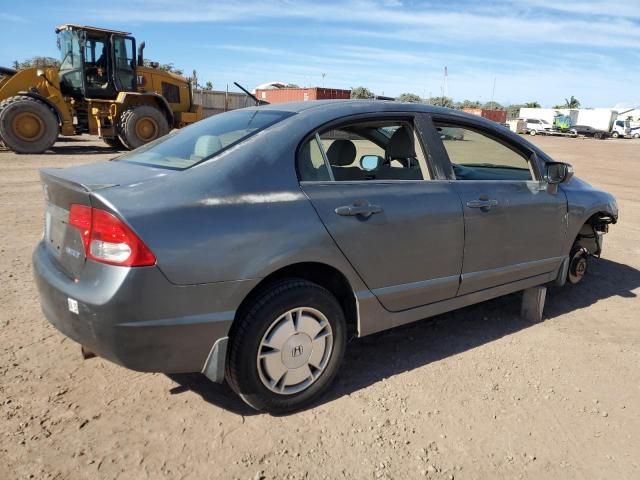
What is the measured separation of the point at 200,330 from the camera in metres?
2.42

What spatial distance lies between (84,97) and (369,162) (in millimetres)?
13647

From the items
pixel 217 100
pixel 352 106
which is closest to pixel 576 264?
pixel 352 106

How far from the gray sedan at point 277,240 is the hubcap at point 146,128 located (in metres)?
12.8

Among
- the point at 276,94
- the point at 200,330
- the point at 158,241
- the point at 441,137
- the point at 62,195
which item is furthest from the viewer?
the point at 276,94

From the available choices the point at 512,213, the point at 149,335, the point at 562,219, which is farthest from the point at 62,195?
the point at 562,219

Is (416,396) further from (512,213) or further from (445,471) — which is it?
(512,213)

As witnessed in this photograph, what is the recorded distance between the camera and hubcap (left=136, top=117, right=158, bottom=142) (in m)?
15.2

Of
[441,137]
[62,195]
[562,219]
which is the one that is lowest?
[562,219]

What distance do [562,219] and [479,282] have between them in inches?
43.4

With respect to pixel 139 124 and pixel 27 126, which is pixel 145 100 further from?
pixel 27 126

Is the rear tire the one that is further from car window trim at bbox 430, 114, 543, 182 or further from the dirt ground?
car window trim at bbox 430, 114, 543, 182

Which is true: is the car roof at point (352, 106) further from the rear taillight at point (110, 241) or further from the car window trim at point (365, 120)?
the rear taillight at point (110, 241)

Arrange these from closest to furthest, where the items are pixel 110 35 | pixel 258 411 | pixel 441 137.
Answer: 1. pixel 258 411
2. pixel 441 137
3. pixel 110 35

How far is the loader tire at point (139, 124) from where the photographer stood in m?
14.9
